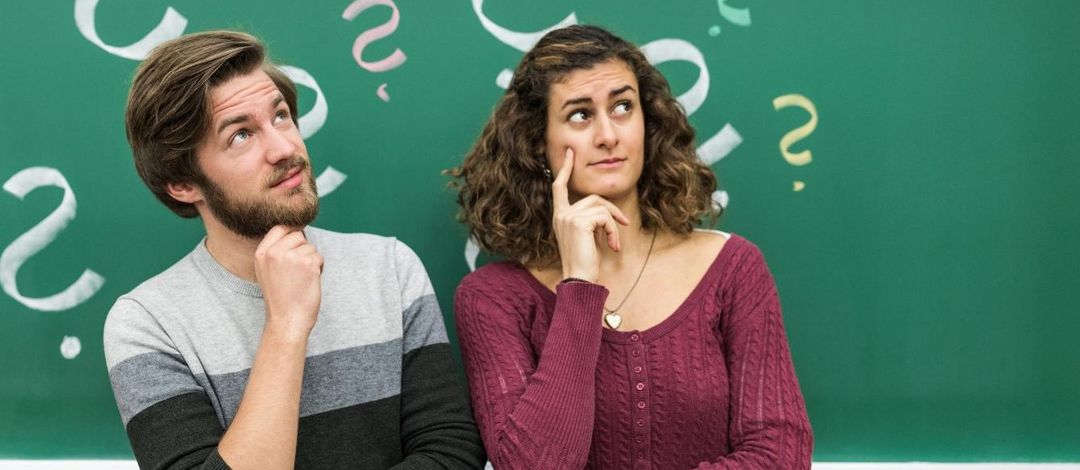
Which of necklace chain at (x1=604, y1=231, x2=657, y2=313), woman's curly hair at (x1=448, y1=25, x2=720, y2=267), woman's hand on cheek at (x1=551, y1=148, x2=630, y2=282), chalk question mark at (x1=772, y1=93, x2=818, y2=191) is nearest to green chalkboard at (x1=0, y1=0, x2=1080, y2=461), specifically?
chalk question mark at (x1=772, y1=93, x2=818, y2=191)

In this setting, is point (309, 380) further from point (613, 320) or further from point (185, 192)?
point (613, 320)

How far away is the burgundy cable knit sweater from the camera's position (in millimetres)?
1380

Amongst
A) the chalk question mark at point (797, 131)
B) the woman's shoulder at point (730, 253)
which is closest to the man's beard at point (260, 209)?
the woman's shoulder at point (730, 253)

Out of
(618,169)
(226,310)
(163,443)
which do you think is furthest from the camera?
(618,169)

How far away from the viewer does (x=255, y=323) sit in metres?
1.43

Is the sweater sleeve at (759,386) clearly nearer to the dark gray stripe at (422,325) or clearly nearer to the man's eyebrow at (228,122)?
the dark gray stripe at (422,325)

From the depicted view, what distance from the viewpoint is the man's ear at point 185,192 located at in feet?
4.73

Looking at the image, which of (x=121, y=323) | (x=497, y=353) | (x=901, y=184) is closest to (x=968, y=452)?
(x=901, y=184)

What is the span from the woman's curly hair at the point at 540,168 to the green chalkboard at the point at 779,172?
12 cm

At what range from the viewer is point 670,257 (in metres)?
1.61

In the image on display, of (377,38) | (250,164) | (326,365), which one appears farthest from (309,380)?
(377,38)

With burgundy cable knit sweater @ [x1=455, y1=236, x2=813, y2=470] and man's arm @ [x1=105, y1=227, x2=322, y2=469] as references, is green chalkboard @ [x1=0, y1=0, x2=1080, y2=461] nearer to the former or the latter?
burgundy cable knit sweater @ [x1=455, y1=236, x2=813, y2=470]

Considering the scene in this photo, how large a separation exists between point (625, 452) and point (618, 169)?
49cm

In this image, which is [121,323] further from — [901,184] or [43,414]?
[901,184]
